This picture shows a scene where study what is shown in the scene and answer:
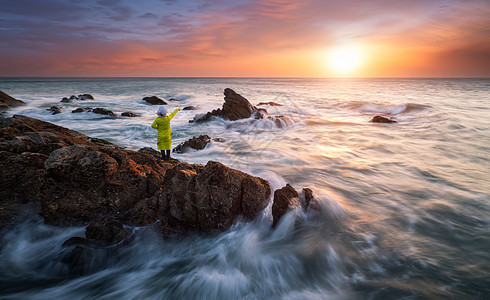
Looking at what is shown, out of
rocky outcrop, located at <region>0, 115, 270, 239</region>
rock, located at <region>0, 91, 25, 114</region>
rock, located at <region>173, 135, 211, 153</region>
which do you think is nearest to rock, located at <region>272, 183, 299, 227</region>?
rocky outcrop, located at <region>0, 115, 270, 239</region>

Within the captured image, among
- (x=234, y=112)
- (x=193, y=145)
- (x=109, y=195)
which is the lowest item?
(x=193, y=145)

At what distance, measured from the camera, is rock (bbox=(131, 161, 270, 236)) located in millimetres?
4480

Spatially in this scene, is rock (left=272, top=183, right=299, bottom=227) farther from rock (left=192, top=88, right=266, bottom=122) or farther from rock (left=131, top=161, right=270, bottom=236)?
rock (left=192, top=88, right=266, bottom=122)

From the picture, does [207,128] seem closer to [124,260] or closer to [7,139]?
[7,139]

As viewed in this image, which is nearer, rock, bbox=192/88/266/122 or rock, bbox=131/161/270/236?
rock, bbox=131/161/270/236

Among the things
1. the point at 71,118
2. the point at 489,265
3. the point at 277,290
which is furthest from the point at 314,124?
the point at 71,118

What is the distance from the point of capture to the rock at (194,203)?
4480 mm

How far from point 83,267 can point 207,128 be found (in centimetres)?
1289

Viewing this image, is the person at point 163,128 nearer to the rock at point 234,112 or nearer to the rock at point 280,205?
the rock at point 280,205

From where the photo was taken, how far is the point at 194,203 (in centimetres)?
446

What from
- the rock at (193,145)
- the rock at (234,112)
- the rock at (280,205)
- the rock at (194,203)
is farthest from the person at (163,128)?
the rock at (234,112)

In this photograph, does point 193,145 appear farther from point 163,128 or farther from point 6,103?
point 6,103

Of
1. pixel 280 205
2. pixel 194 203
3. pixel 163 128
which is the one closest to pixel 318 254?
pixel 280 205

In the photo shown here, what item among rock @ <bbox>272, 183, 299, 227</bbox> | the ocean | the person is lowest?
the ocean
